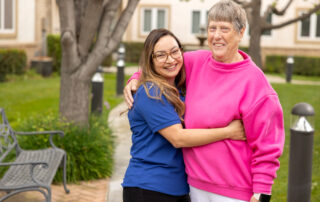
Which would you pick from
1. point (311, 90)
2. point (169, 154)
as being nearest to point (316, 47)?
point (311, 90)

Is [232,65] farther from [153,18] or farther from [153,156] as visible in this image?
[153,18]

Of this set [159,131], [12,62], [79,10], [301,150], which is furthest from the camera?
[12,62]

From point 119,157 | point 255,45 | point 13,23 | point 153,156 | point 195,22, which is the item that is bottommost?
point 119,157

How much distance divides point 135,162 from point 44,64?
1527 centimetres

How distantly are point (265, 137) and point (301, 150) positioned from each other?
0.85 m

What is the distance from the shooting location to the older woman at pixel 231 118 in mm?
2527

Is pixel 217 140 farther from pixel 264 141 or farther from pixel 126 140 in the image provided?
pixel 126 140

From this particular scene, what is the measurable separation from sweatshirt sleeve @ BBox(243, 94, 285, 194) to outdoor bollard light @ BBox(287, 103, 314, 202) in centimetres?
76

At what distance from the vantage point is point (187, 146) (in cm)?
269

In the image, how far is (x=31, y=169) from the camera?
4496 millimetres

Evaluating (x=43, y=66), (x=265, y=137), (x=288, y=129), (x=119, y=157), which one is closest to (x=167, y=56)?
(x=265, y=137)

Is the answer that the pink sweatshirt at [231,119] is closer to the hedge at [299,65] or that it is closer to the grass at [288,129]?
the grass at [288,129]

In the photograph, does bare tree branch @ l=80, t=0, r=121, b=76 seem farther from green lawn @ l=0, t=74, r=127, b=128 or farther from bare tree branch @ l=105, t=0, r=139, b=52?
green lawn @ l=0, t=74, r=127, b=128

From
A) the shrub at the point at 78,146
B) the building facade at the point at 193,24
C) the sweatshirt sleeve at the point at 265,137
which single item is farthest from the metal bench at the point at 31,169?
the building facade at the point at 193,24
